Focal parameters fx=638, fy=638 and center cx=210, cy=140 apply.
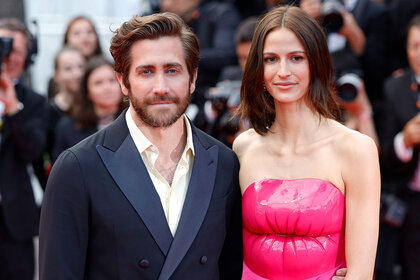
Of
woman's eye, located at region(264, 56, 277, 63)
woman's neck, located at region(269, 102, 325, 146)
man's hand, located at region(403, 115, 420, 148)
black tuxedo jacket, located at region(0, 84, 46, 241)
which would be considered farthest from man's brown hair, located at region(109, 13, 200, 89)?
man's hand, located at region(403, 115, 420, 148)

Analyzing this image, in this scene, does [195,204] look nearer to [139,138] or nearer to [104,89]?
[139,138]

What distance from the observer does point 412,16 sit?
472cm

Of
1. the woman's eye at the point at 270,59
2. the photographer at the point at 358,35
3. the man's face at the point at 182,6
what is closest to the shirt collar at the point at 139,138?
the woman's eye at the point at 270,59

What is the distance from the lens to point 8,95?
13.3 ft

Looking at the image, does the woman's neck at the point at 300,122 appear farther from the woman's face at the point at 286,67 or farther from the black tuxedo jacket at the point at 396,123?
the black tuxedo jacket at the point at 396,123

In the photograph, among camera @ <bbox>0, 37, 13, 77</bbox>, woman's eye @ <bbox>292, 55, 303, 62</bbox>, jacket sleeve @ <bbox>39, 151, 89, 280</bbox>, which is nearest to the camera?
jacket sleeve @ <bbox>39, 151, 89, 280</bbox>

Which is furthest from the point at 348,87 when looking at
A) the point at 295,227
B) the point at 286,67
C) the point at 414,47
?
the point at 295,227

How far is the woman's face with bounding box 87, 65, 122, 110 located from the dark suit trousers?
39.8 inches

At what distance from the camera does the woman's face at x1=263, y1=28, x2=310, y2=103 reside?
264 cm

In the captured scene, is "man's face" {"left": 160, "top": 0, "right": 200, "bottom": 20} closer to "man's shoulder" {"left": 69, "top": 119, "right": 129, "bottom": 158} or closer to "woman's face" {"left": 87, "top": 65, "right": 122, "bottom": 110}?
"woman's face" {"left": 87, "top": 65, "right": 122, "bottom": 110}

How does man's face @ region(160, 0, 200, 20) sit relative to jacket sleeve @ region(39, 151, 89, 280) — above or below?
above

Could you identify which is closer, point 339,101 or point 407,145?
point 339,101

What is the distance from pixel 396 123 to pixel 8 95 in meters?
2.52

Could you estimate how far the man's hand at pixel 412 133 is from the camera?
390cm
